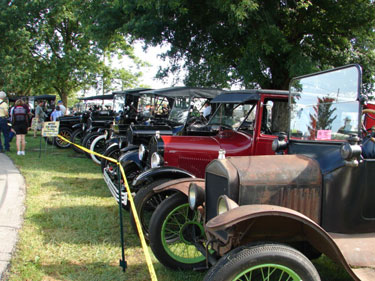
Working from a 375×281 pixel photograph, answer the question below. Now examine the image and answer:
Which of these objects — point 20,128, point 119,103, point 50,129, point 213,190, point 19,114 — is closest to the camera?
point 213,190

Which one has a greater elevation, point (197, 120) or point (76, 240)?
point (197, 120)

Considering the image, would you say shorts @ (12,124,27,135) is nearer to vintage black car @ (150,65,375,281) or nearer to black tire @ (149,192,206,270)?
black tire @ (149,192,206,270)

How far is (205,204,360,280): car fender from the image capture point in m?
2.26

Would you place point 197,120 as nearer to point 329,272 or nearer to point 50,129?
point 50,129

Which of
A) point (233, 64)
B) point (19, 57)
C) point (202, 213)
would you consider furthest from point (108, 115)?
point (19, 57)

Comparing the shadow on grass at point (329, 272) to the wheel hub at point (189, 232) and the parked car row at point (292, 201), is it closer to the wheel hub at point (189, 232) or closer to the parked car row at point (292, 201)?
the parked car row at point (292, 201)

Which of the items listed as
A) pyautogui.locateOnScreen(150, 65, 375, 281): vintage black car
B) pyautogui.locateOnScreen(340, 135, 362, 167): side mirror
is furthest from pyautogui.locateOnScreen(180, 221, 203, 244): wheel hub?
pyautogui.locateOnScreen(340, 135, 362, 167): side mirror

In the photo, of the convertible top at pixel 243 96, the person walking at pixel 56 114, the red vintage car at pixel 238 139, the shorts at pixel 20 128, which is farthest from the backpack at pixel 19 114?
the convertible top at pixel 243 96

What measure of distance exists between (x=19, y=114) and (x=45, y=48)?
17.8 m

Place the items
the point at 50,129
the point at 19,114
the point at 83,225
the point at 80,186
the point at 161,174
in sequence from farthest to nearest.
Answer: the point at 19,114 → the point at 50,129 → the point at 80,186 → the point at 83,225 → the point at 161,174

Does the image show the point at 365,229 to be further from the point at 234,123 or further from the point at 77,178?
the point at 77,178

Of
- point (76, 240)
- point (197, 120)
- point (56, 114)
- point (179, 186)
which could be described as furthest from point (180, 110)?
point (56, 114)

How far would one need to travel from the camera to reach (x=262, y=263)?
2.24 m

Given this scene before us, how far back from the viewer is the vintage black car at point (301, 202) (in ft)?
7.49
